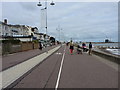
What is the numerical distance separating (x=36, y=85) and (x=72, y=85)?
144 centimetres

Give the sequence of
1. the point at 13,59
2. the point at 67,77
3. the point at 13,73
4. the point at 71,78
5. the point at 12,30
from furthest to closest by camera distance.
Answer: the point at 12,30
the point at 13,59
the point at 13,73
the point at 67,77
the point at 71,78

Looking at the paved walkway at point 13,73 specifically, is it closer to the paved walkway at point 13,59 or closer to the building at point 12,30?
the paved walkway at point 13,59

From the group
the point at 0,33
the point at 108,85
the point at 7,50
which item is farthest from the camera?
the point at 0,33

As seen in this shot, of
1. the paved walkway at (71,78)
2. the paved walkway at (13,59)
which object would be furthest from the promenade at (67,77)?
the paved walkway at (13,59)

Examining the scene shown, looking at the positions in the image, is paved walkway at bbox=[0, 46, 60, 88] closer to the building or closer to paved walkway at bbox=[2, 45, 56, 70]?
paved walkway at bbox=[2, 45, 56, 70]

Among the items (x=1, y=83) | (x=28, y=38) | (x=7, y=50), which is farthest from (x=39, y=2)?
(x=28, y=38)

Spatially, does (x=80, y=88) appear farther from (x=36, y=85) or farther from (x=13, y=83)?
(x=13, y=83)

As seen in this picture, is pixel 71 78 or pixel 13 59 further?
pixel 13 59

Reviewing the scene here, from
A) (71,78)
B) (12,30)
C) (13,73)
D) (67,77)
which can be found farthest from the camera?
(12,30)

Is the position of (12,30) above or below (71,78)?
above

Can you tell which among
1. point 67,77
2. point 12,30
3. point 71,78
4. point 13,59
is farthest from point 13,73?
point 12,30

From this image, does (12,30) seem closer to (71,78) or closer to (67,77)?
(67,77)

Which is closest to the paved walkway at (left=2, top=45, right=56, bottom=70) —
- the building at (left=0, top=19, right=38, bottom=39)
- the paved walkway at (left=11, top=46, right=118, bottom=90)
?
the paved walkway at (left=11, top=46, right=118, bottom=90)

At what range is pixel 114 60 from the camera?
13289mm
